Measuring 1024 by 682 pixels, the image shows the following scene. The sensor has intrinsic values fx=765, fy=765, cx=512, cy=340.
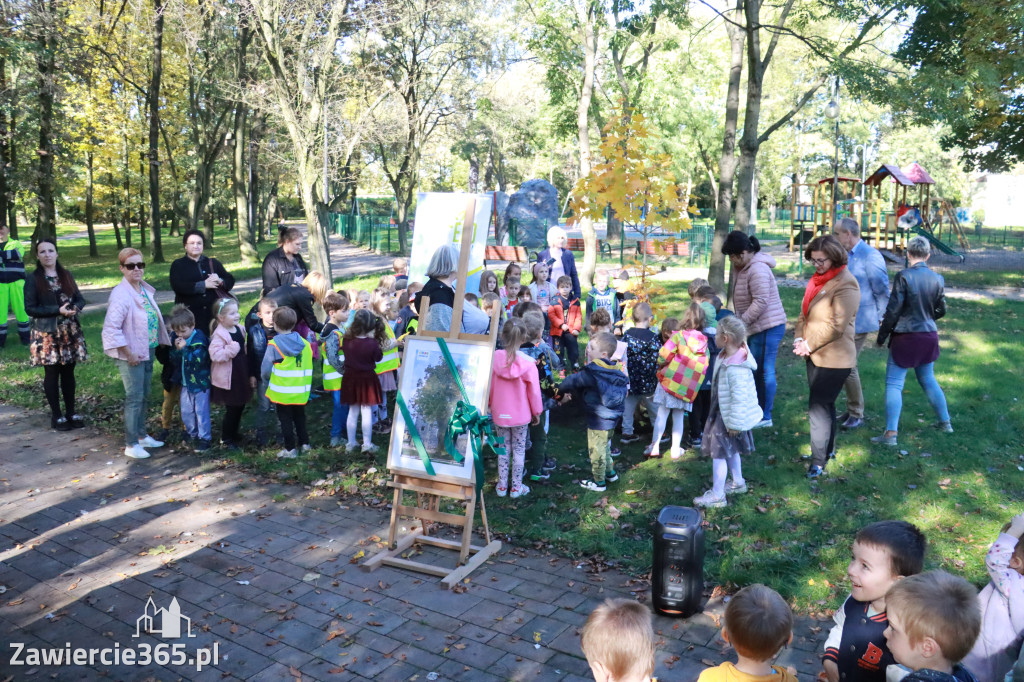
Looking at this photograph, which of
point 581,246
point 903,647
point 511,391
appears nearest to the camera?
point 903,647

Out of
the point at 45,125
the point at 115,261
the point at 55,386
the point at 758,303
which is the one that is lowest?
the point at 55,386

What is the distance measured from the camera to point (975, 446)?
7.72 m

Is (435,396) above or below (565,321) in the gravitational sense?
below

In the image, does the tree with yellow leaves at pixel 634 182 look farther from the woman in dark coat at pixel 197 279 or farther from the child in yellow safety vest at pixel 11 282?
the child in yellow safety vest at pixel 11 282

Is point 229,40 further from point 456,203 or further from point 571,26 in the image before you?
point 456,203

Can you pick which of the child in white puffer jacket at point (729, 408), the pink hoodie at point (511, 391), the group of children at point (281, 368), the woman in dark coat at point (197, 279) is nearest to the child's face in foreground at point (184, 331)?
the group of children at point (281, 368)

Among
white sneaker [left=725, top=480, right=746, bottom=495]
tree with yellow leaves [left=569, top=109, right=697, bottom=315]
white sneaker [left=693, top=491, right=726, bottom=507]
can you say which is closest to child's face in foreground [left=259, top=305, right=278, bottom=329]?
tree with yellow leaves [left=569, top=109, right=697, bottom=315]

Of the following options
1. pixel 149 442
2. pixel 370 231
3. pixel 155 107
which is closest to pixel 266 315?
pixel 149 442

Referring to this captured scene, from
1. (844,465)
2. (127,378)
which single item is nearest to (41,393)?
(127,378)

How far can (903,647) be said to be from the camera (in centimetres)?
265

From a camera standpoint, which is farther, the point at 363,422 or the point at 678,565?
the point at 363,422

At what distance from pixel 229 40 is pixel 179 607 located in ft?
93.8

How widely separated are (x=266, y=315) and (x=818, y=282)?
5611 millimetres

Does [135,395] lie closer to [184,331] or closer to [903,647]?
[184,331]
